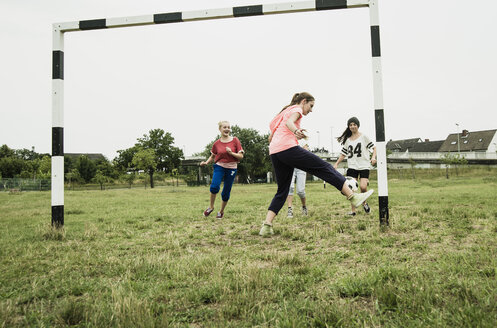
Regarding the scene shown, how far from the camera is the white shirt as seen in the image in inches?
284

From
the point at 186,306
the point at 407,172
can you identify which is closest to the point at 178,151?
the point at 407,172

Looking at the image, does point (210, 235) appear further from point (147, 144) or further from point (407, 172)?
point (147, 144)

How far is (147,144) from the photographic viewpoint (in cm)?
6300

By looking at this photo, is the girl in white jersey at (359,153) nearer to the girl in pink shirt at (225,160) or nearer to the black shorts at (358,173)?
the black shorts at (358,173)

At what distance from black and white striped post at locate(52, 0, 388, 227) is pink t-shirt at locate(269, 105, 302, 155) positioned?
1.36 metres

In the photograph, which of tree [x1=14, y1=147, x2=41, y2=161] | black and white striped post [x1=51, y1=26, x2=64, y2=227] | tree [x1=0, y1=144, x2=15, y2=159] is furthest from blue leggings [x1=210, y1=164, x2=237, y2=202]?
tree [x1=14, y1=147, x2=41, y2=161]

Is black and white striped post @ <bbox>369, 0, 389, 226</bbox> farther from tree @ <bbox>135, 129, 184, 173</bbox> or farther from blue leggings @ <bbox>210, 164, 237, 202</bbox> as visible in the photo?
tree @ <bbox>135, 129, 184, 173</bbox>

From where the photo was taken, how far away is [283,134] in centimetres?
475

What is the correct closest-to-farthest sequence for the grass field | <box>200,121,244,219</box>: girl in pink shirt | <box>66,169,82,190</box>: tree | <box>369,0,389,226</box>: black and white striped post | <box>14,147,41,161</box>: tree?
1. the grass field
2. <box>369,0,389,226</box>: black and white striped post
3. <box>200,121,244,219</box>: girl in pink shirt
4. <box>66,169,82,190</box>: tree
5. <box>14,147,41,161</box>: tree

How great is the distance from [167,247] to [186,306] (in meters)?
2.06

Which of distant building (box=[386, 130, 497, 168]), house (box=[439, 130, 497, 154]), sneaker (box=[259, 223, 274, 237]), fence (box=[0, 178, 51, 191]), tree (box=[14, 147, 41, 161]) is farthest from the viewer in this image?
tree (box=[14, 147, 41, 161])

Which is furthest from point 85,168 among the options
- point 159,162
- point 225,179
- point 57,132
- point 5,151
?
point 57,132

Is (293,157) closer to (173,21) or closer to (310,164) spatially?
(310,164)

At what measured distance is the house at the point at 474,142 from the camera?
6984 cm
